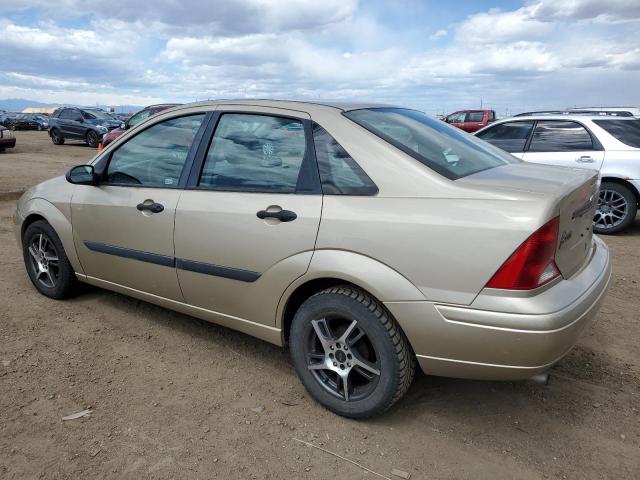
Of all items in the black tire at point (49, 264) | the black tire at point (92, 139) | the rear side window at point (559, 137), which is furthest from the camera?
the black tire at point (92, 139)

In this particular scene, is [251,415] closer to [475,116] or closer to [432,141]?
[432,141]

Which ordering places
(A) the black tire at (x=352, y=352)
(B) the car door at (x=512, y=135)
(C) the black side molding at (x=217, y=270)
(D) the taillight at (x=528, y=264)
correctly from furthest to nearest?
(B) the car door at (x=512, y=135)
(C) the black side molding at (x=217, y=270)
(A) the black tire at (x=352, y=352)
(D) the taillight at (x=528, y=264)

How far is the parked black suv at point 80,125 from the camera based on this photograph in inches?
805

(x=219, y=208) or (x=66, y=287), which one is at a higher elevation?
(x=219, y=208)

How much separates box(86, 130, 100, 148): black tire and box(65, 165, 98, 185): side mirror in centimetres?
1830

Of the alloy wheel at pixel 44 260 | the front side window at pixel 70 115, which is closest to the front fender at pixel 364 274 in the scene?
the alloy wheel at pixel 44 260

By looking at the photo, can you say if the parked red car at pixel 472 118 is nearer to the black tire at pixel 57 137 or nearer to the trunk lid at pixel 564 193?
the black tire at pixel 57 137

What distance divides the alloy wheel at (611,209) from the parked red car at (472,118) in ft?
51.6

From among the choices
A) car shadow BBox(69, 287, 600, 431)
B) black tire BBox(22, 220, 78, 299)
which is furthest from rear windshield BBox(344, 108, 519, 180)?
black tire BBox(22, 220, 78, 299)

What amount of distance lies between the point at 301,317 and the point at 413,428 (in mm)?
811

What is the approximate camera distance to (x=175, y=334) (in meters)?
3.67

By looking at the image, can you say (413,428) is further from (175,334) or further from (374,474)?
(175,334)

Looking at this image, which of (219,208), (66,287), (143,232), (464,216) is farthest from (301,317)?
(66,287)

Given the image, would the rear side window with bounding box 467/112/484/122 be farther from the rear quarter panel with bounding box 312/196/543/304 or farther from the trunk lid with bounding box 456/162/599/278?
the rear quarter panel with bounding box 312/196/543/304
